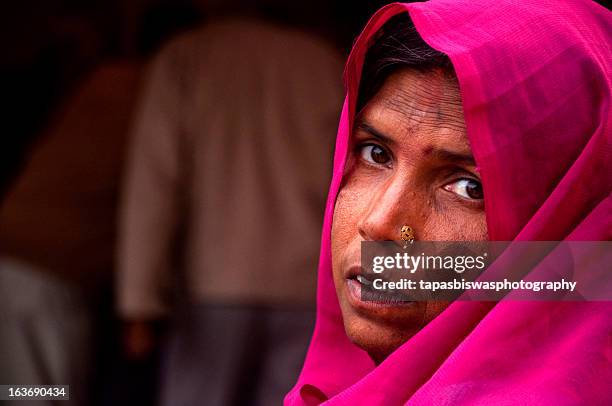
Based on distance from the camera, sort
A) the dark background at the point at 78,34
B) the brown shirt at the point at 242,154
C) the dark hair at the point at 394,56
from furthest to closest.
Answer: the dark background at the point at 78,34 < the brown shirt at the point at 242,154 < the dark hair at the point at 394,56

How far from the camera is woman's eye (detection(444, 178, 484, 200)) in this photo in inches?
48.6

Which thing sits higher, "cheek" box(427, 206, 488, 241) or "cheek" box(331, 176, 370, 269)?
"cheek" box(427, 206, 488, 241)

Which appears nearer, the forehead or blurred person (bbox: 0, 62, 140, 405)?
the forehead

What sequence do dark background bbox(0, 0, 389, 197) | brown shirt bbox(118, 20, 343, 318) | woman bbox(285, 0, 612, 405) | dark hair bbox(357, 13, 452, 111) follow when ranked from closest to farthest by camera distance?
woman bbox(285, 0, 612, 405)
dark hair bbox(357, 13, 452, 111)
brown shirt bbox(118, 20, 343, 318)
dark background bbox(0, 0, 389, 197)

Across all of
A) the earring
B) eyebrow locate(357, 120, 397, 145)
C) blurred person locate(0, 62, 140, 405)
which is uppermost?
eyebrow locate(357, 120, 397, 145)

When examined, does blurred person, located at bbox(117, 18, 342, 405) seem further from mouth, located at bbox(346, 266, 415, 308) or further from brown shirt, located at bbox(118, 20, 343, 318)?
mouth, located at bbox(346, 266, 415, 308)

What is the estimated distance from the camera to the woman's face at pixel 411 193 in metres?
1.23

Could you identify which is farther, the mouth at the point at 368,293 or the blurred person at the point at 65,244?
the blurred person at the point at 65,244

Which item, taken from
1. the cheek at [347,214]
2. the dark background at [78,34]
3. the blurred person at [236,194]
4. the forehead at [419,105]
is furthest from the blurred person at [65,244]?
the forehead at [419,105]

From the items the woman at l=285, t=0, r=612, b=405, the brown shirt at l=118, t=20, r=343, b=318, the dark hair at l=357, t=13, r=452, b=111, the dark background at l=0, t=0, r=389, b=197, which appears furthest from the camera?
the dark background at l=0, t=0, r=389, b=197

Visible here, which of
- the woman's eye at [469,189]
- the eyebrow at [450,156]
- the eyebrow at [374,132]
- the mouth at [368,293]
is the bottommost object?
the mouth at [368,293]

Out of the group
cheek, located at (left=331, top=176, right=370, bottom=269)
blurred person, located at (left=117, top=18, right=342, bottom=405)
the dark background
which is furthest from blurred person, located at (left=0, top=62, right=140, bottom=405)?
cheek, located at (left=331, top=176, right=370, bottom=269)

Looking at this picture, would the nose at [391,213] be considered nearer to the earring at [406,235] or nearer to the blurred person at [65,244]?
the earring at [406,235]

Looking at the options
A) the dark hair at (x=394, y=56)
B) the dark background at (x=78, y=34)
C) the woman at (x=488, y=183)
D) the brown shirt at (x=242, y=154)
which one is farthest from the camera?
the dark background at (x=78, y=34)
